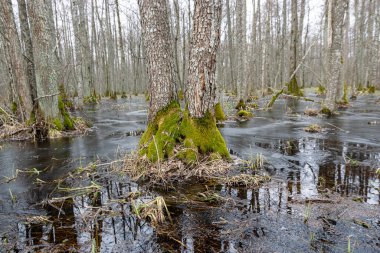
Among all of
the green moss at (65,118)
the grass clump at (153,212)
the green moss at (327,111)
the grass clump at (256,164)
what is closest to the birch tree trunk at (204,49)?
the grass clump at (256,164)

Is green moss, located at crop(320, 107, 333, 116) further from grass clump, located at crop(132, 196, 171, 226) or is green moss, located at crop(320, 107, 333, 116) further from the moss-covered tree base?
grass clump, located at crop(132, 196, 171, 226)

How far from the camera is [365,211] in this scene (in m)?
3.14

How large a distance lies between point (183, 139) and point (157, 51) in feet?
6.29

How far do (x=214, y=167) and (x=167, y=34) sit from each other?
2.94 metres

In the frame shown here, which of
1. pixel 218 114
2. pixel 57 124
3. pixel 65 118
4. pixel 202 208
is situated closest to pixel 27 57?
pixel 65 118

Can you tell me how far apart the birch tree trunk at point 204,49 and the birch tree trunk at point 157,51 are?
2.34ft

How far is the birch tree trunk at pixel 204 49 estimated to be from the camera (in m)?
4.68

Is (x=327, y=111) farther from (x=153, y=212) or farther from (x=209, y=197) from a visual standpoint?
(x=153, y=212)

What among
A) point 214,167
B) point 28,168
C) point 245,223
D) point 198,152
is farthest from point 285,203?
point 28,168

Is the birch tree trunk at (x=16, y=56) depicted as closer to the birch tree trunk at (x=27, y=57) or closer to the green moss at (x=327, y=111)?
the birch tree trunk at (x=27, y=57)

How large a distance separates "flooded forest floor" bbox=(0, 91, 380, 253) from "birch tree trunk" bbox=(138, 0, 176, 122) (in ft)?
5.64

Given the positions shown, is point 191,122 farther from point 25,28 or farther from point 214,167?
point 25,28

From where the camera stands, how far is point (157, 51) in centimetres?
532

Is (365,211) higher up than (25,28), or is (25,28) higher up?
(25,28)
